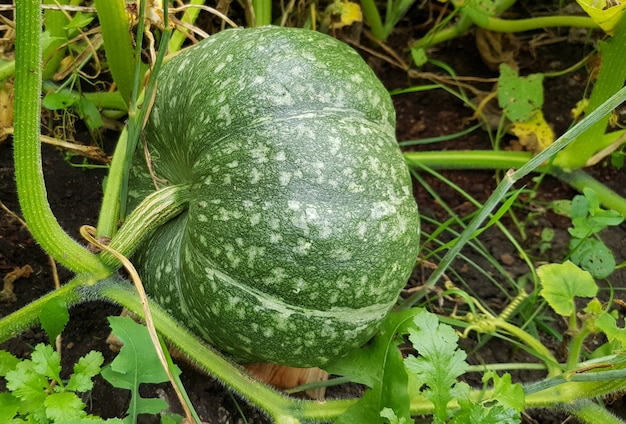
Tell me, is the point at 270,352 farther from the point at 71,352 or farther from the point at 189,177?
the point at 71,352

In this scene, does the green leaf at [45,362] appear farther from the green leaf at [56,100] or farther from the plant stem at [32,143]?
the green leaf at [56,100]

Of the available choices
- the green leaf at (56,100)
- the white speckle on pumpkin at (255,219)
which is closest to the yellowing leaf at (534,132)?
the white speckle on pumpkin at (255,219)

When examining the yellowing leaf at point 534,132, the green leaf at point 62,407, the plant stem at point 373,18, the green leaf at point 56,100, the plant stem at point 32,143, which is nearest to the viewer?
the green leaf at point 62,407

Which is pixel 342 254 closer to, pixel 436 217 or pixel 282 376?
pixel 282 376

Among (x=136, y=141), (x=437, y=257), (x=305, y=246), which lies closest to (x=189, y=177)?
(x=136, y=141)

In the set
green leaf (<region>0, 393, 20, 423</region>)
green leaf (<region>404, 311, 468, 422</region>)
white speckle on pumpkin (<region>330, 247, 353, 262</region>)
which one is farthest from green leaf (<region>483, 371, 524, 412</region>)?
green leaf (<region>0, 393, 20, 423</region>)

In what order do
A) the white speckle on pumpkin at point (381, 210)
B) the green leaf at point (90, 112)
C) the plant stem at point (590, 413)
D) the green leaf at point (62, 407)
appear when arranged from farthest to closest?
the green leaf at point (90, 112) < the plant stem at point (590, 413) < the white speckle on pumpkin at point (381, 210) < the green leaf at point (62, 407)

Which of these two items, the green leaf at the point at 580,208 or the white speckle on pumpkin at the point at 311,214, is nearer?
the white speckle on pumpkin at the point at 311,214

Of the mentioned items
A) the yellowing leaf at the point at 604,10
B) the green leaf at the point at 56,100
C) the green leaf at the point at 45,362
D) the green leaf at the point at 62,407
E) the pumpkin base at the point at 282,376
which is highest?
the yellowing leaf at the point at 604,10

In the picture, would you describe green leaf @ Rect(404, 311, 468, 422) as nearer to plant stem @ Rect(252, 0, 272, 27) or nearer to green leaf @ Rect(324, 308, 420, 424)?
green leaf @ Rect(324, 308, 420, 424)
